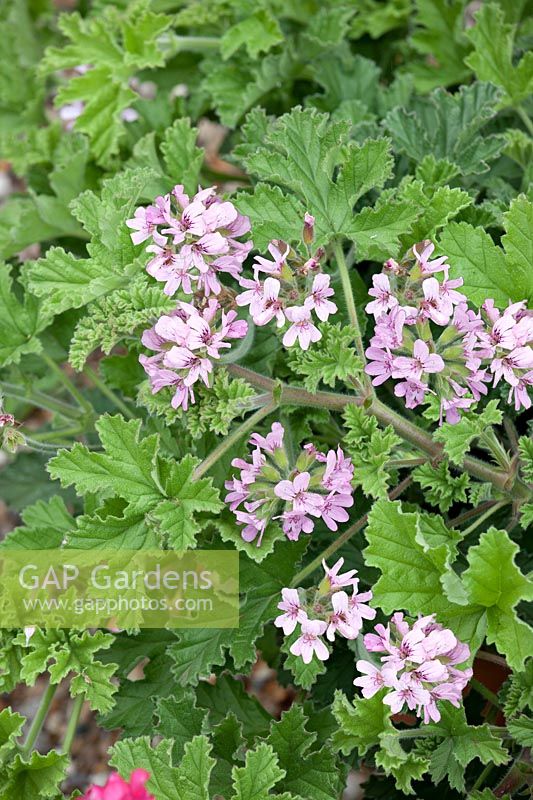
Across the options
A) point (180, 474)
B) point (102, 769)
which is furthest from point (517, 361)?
point (102, 769)

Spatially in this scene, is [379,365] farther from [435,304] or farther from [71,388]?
[71,388]

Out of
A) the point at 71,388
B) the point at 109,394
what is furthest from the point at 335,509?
the point at 71,388

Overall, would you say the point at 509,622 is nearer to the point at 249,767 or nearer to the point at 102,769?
the point at 249,767

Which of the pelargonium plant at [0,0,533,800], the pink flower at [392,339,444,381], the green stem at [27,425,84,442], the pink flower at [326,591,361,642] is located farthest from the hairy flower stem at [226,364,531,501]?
the green stem at [27,425,84,442]

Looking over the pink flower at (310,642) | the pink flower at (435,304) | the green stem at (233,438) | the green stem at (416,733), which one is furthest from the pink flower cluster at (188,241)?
the green stem at (416,733)

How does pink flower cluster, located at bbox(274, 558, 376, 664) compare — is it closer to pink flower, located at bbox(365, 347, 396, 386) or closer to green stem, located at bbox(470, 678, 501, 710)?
pink flower, located at bbox(365, 347, 396, 386)

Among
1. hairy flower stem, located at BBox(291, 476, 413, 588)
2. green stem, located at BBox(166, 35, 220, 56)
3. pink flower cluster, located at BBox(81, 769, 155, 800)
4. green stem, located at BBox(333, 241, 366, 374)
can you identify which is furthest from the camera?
green stem, located at BBox(166, 35, 220, 56)
